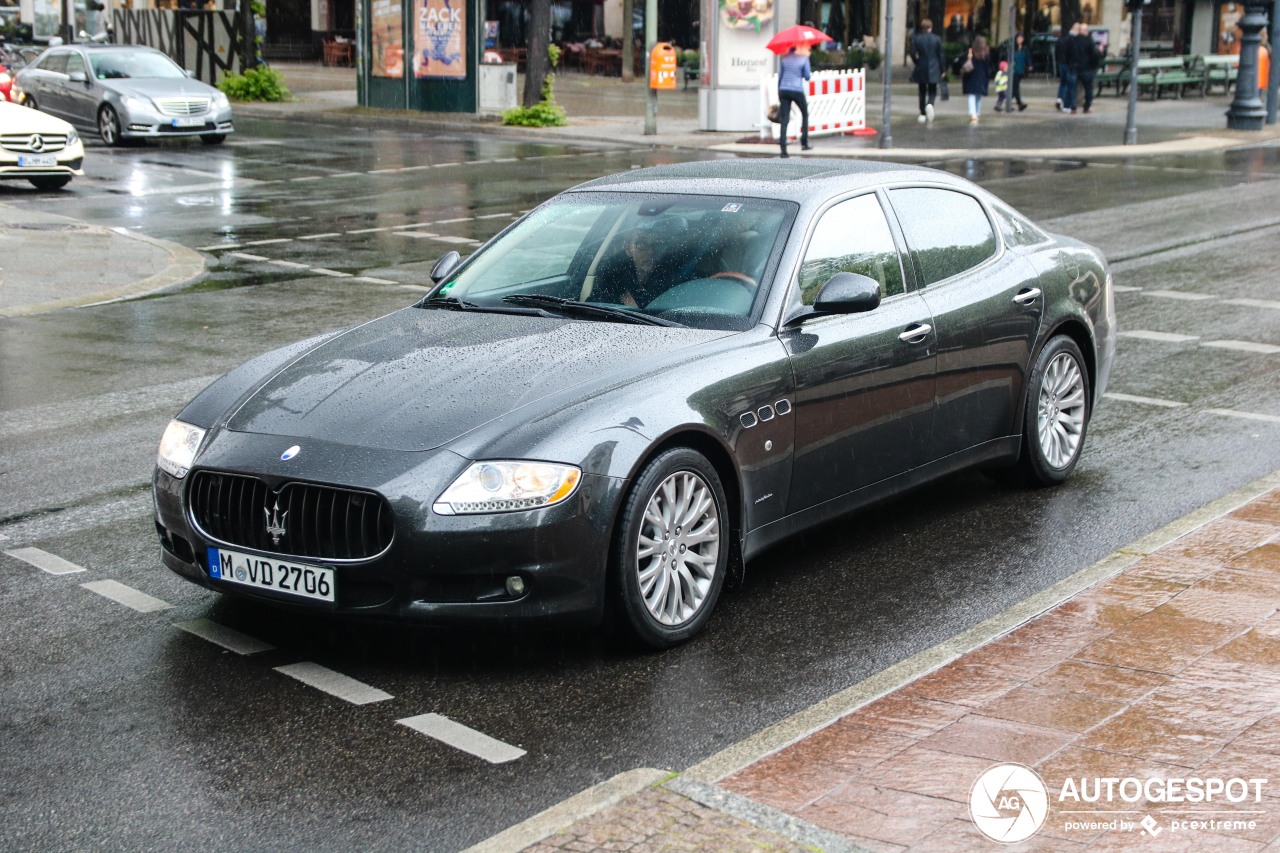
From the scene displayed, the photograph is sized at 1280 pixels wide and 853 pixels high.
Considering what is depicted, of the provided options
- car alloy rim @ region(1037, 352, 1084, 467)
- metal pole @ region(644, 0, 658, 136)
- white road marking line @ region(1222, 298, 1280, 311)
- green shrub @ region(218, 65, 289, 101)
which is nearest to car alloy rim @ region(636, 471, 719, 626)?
car alloy rim @ region(1037, 352, 1084, 467)

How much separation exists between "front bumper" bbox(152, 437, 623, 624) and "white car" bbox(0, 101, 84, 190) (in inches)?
679

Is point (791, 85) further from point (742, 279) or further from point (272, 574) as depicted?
point (272, 574)

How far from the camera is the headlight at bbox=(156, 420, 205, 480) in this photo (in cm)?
545

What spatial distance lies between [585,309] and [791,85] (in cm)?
2142

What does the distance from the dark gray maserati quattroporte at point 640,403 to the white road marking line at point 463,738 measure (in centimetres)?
35

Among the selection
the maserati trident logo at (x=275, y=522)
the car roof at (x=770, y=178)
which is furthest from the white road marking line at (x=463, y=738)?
the car roof at (x=770, y=178)

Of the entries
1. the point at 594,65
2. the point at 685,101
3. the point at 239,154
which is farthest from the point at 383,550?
the point at 594,65

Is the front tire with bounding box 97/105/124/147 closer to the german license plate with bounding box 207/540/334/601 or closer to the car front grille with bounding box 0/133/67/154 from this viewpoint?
the car front grille with bounding box 0/133/67/154

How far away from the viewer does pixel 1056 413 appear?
7.40 metres

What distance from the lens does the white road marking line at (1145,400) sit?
359 inches

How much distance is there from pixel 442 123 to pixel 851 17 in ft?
91.1

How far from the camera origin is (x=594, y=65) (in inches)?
2176

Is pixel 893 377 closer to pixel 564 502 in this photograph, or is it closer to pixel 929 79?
pixel 564 502

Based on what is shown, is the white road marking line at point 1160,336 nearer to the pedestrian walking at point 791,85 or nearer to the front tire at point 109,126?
the pedestrian walking at point 791,85
